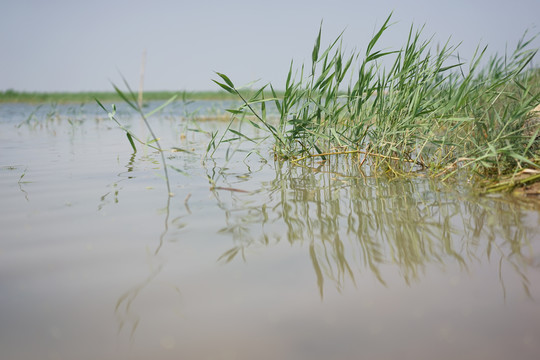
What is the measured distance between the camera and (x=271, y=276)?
1.11m

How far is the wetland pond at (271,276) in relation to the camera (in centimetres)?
83

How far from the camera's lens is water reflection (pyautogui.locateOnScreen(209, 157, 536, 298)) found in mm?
1168

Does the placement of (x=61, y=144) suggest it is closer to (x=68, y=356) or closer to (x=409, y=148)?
(x=409, y=148)

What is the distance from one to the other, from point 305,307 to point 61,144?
4.61 metres

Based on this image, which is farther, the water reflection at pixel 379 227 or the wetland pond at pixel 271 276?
the water reflection at pixel 379 227

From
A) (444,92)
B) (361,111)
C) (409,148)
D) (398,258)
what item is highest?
(444,92)

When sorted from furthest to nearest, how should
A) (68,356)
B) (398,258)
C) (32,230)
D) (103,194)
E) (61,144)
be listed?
(61,144) < (103,194) < (32,230) < (398,258) < (68,356)

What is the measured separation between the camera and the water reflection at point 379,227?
117 cm

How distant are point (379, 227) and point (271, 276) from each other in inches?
21.7

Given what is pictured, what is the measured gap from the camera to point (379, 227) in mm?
1473

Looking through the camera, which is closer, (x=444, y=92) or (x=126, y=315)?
(x=126, y=315)

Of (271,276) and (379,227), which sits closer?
(271,276)

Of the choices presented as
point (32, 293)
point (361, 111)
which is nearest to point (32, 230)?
point (32, 293)

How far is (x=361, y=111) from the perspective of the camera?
9.46 feet
